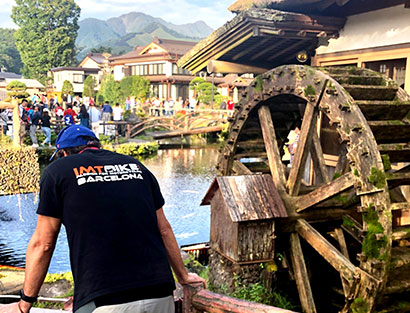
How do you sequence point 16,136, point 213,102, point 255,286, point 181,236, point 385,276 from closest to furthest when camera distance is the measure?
point 385,276 → point 255,286 → point 16,136 → point 181,236 → point 213,102

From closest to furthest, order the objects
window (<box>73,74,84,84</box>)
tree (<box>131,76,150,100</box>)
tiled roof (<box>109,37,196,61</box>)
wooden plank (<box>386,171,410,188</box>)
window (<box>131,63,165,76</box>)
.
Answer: wooden plank (<box>386,171,410,188</box>), tree (<box>131,76,150,100</box>), tiled roof (<box>109,37,196,61</box>), window (<box>131,63,165,76</box>), window (<box>73,74,84,84</box>)

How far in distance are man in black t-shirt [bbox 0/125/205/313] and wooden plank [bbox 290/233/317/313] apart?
3.62 meters

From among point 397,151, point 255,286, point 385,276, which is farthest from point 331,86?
point 255,286

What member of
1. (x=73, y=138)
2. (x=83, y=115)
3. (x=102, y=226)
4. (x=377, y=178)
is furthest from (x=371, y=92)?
(x=83, y=115)

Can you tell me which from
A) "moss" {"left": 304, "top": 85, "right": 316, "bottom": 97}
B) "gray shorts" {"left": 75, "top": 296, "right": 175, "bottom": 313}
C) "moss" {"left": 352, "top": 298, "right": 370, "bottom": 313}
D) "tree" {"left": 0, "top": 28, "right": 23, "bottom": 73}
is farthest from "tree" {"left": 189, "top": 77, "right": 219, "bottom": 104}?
"tree" {"left": 0, "top": 28, "right": 23, "bottom": 73}

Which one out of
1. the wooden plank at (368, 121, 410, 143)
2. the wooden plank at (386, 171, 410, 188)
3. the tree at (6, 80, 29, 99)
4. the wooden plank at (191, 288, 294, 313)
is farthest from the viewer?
the tree at (6, 80, 29, 99)

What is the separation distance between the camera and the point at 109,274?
89.7 inches

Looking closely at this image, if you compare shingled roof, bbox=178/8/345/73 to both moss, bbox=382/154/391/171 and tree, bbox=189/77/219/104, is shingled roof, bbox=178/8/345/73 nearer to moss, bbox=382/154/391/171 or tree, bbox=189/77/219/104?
moss, bbox=382/154/391/171

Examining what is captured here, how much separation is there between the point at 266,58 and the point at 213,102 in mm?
27326

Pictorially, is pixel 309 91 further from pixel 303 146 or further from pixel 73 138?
pixel 73 138

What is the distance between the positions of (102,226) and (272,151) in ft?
14.8

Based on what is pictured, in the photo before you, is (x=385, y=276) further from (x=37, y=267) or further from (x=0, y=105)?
(x=0, y=105)

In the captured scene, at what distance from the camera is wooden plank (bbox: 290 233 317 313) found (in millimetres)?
5645

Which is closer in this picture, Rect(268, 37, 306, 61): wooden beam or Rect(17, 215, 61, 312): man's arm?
Rect(17, 215, 61, 312): man's arm
